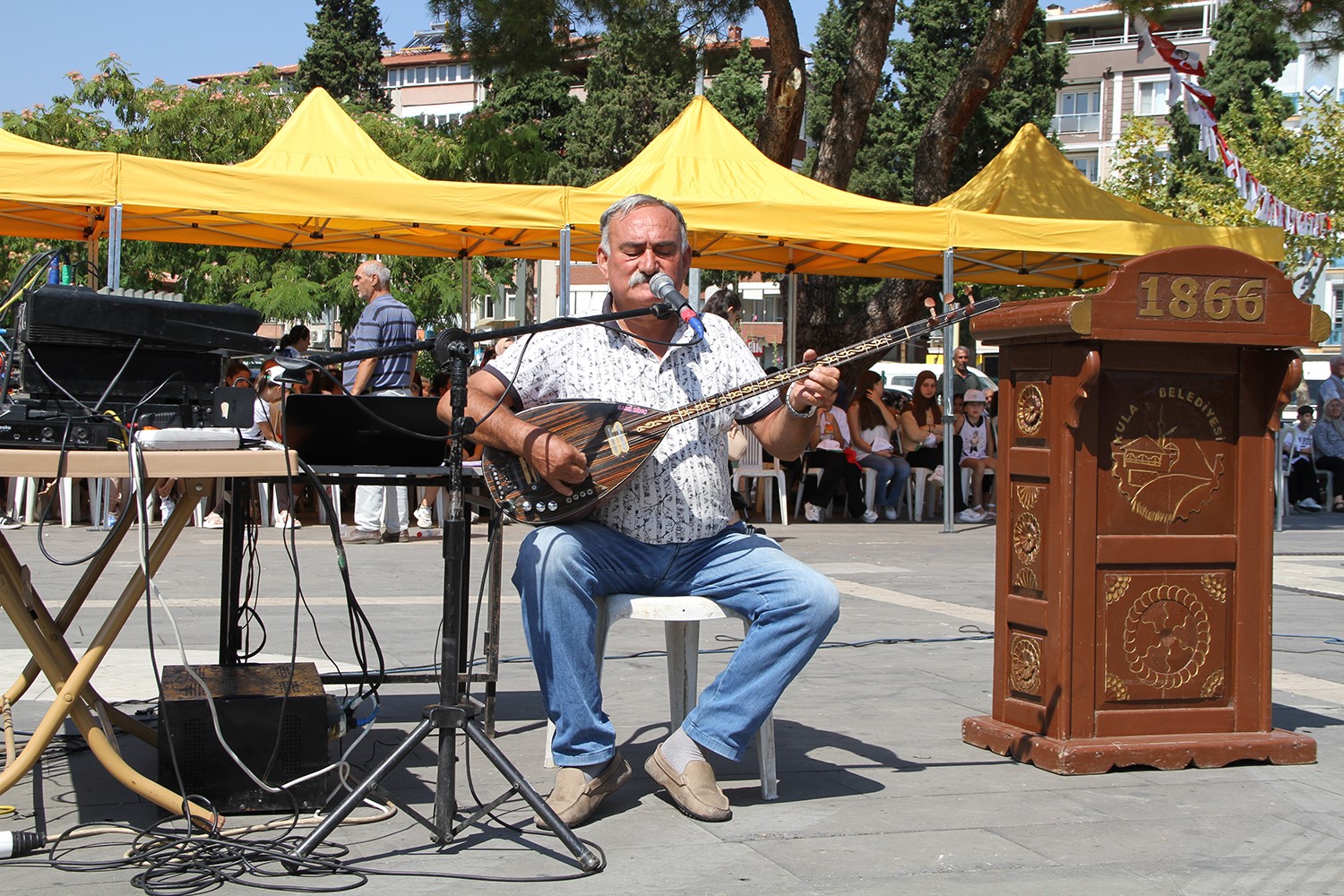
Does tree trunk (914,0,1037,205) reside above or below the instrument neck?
above

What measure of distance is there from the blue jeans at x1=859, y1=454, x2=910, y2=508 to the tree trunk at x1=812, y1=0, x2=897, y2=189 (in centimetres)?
376

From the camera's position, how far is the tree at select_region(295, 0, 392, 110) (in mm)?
54250

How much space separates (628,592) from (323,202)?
7.17 meters

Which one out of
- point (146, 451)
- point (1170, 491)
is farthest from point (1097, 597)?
point (146, 451)

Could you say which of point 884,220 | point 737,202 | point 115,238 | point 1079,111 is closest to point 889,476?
point 884,220

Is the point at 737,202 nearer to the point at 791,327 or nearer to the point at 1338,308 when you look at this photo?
the point at 791,327

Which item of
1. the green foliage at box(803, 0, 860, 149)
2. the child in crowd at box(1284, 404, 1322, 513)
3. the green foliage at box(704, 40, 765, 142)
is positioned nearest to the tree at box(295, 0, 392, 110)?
the green foliage at box(704, 40, 765, 142)

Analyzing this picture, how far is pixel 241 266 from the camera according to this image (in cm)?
2442

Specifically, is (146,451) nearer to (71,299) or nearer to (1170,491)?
(71,299)

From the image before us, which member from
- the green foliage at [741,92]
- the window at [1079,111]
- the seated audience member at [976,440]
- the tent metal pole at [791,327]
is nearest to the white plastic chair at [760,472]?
the tent metal pole at [791,327]

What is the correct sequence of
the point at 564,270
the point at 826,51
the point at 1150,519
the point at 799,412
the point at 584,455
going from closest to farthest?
the point at 584,455, the point at 799,412, the point at 1150,519, the point at 564,270, the point at 826,51

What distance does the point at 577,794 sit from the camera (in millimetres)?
→ 3502

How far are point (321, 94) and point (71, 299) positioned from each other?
9.50 metres

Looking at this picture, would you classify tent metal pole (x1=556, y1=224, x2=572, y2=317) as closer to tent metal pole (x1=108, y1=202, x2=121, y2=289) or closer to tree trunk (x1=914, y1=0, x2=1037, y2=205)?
tent metal pole (x1=108, y1=202, x2=121, y2=289)
